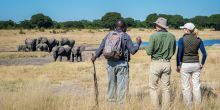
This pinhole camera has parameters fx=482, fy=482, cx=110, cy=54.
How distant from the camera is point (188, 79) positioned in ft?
32.1

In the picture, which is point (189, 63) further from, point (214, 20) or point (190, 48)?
point (214, 20)

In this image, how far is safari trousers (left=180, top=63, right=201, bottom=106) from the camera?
9.68m

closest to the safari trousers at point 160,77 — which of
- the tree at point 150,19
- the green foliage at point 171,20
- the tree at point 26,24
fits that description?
the tree at point 26,24

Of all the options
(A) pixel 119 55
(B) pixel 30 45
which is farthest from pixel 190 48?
(B) pixel 30 45

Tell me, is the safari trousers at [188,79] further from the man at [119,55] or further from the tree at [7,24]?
the tree at [7,24]

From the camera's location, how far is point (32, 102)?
9.31 m

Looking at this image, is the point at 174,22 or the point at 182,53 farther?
the point at 174,22

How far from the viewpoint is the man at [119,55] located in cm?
938

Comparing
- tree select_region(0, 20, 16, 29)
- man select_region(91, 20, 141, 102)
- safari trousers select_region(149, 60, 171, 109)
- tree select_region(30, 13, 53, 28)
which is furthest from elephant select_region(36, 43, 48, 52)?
tree select_region(30, 13, 53, 28)

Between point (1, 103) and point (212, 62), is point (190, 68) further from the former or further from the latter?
point (212, 62)

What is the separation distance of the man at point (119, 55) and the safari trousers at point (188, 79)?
3.66 feet

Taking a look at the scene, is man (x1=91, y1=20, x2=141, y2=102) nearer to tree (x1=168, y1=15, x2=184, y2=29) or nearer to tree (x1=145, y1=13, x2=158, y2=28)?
tree (x1=168, y1=15, x2=184, y2=29)

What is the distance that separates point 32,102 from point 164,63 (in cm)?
267

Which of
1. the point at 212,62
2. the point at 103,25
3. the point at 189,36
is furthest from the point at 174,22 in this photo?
the point at 189,36
